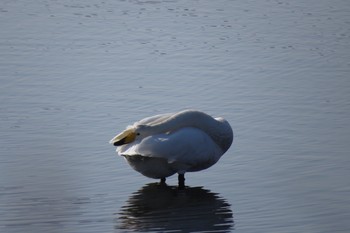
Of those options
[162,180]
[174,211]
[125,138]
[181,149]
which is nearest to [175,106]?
[162,180]

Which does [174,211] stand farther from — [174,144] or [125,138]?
[125,138]

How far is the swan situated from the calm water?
0.64ft

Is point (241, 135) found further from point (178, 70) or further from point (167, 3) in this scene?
point (167, 3)

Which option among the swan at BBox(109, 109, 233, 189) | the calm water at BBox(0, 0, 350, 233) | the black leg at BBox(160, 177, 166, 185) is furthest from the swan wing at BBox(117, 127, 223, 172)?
the black leg at BBox(160, 177, 166, 185)

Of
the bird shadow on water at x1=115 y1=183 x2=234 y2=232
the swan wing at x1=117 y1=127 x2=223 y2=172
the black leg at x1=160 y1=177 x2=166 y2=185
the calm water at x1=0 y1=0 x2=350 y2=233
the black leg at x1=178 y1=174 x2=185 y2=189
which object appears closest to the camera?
the bird shadow on water at x1=115 y1=183 x2=234 y2=232

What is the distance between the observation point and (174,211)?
27.5 ft

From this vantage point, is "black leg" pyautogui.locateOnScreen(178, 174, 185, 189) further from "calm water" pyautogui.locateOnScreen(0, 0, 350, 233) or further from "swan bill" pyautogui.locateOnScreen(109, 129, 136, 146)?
"swan bill" pyautogui.locateOnScreen(109, 129, 136, 146)

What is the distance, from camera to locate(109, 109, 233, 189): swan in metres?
8.84

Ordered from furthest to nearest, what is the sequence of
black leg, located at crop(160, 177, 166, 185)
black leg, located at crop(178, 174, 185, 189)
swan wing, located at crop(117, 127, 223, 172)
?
black leg, located at crop(160, 177, 166, 185)
black leg, located at crop(178, 174, 185, 189)
swan wing, located at crop(117, 127, 223, 172)

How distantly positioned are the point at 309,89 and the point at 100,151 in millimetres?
3193

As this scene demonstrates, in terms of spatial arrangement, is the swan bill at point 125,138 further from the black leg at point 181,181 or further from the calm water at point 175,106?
the black leg at point 181,181

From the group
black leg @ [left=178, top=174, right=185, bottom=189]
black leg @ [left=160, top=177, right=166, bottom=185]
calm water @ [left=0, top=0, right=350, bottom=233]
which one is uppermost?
calm water @ [left=0, top=0, right=350, bottom=233]

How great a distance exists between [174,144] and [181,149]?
72 millimetres

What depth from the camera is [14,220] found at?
25.3 ft
